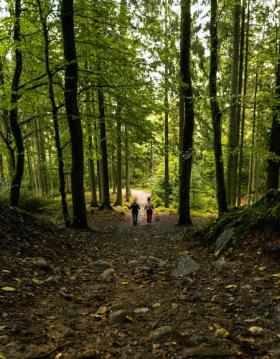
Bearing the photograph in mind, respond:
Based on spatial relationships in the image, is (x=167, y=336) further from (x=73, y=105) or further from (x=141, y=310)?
(x=73, y=105)

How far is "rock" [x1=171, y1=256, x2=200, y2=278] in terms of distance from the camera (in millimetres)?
5719

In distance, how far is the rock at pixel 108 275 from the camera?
5.64m

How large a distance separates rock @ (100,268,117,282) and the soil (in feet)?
0.06

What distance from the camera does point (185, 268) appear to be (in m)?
5.93

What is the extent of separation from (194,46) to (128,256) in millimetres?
9871

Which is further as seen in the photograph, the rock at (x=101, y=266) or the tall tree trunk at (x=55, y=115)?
the tall tree trunk at (x=55, y=115)

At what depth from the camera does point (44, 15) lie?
9602 millimetres

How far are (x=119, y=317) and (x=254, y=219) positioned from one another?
3.89m

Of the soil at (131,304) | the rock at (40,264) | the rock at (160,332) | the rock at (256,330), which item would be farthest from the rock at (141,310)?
the rock at (40,264)

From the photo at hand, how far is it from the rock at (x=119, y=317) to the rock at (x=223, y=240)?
3345 mm

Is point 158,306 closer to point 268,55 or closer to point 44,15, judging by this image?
point 44,15

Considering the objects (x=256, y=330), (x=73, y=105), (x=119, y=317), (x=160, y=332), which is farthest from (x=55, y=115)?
(x=256, y=330)

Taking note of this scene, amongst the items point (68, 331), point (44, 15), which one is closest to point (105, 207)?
point (44, 15)

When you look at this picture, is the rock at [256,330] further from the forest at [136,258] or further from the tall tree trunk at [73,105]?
the tall tree trunk at [73,105]
